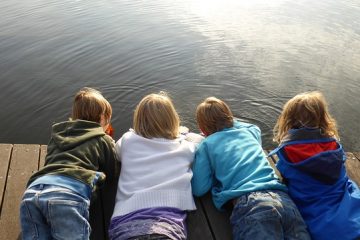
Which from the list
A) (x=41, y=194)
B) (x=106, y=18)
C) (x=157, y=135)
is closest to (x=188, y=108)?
(x=157, y=135)

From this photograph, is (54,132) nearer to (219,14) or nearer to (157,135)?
(157,135)

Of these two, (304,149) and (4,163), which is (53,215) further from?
(304,149)

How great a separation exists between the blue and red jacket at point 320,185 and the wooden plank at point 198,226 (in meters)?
0.70

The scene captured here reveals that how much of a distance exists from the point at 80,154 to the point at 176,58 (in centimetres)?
517

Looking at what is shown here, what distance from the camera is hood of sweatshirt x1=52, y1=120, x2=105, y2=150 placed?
288 centimetres

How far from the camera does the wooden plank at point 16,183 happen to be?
2.89 metres

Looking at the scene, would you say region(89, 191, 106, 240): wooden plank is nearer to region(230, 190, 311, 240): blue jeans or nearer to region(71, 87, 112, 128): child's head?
region(71, 87, 112, 128): child's head

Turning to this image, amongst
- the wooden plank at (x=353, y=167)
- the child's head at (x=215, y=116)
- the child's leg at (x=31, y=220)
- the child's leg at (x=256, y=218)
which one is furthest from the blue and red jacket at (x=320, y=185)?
the child's leg at (x=31, y=220)

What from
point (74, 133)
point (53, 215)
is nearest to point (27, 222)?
point (53, 215)

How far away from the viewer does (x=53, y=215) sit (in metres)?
2.49

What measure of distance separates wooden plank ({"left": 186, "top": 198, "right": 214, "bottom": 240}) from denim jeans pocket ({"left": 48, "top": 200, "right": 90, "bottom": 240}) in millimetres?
790

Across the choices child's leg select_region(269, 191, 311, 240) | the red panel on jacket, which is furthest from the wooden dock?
the red panel on jacket

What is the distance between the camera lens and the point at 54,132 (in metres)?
3.03

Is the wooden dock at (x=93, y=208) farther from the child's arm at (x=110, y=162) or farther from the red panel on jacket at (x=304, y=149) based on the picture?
the red panel on jacket at (x=304, y=149)
